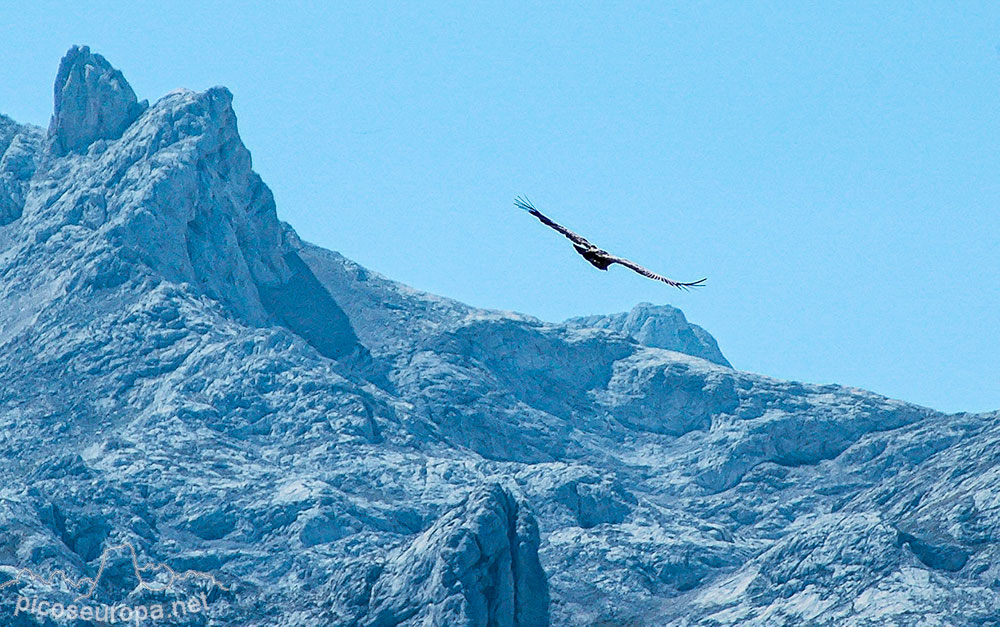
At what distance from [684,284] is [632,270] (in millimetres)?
6170

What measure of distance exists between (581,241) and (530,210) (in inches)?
150

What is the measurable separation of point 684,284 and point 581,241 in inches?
297

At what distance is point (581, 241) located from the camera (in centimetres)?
14725

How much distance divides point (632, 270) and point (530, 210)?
796cm

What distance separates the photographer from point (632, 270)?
149 m

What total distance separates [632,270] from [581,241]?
4.25 meters

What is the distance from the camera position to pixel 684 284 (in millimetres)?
143875

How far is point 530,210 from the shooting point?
146500 mm
